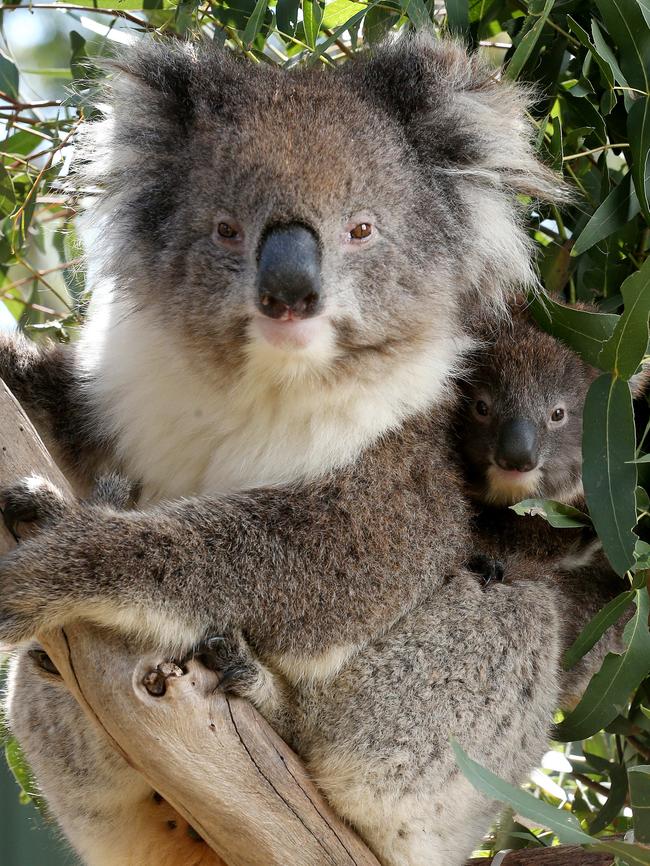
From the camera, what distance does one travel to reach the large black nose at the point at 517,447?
272cm

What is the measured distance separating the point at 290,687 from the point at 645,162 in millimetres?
1583

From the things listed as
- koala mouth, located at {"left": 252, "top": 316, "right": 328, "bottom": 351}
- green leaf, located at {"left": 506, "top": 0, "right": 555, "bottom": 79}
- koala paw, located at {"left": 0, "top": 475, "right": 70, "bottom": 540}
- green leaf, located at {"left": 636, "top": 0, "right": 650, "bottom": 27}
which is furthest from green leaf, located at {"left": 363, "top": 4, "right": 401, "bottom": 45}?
koala paw, located at {"left": 0, "top": 475, "right": 70, "bottom": 540}

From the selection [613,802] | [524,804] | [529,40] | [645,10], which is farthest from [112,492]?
[613,802]

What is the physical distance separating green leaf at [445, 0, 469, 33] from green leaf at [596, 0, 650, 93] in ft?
1.31

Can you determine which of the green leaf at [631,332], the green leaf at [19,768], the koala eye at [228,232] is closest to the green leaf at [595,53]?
the green leaf at [631,332]

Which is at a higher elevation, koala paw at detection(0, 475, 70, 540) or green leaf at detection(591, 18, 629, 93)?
green leaf at detection(591, 18, 629, 93)

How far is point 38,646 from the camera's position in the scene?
2443 mm

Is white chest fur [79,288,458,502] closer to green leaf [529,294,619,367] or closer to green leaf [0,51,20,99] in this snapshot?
green leaf [529,294,619,367]

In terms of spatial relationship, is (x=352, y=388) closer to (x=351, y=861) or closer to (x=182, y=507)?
(x=182, y=507)

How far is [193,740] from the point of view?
219 centimetres

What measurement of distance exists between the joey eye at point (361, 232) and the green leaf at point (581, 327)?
54 centimetres

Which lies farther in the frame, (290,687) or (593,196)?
(593,196)

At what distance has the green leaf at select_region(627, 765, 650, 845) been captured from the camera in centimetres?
233

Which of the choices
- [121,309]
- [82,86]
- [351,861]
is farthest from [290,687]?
[82,86]
